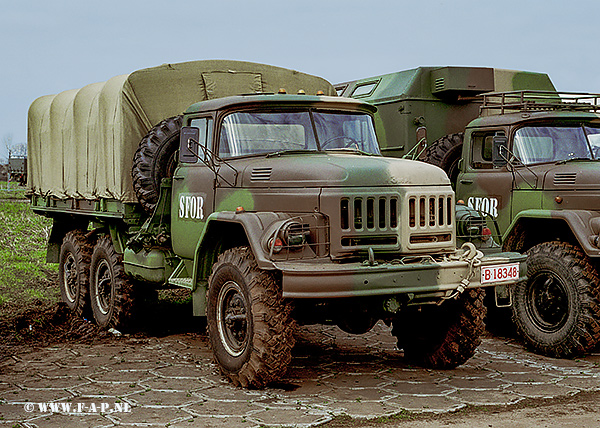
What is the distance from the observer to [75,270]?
11.4 metres

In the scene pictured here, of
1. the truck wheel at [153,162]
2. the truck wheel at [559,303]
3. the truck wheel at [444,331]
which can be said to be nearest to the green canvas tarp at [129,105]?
the truck wheel at [153,162]

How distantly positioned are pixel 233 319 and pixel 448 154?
201 inches

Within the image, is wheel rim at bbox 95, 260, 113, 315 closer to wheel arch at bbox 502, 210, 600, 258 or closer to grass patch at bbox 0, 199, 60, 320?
grass patch at bbox 0, 199, 60, 320

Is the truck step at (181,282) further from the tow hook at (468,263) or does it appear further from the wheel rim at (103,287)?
the tow hook at (468,263)

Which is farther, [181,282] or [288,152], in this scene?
[181,282]

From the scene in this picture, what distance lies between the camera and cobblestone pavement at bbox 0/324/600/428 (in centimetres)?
616

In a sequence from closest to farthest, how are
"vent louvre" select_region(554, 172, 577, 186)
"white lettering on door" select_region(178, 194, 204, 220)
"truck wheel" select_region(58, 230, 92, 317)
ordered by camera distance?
"white lettering on door" select_region(178, 194, 204, 220), "vent louvre" select_region(554, 172, 577, 186), "truck wheel" select_region(58, 230, 92, 317)

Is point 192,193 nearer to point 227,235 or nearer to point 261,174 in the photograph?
point 227,235

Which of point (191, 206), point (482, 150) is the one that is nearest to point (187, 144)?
point (191, 206)

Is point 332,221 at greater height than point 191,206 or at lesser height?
lesser

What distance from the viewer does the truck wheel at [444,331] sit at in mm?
7496

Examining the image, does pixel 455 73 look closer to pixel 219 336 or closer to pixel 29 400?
pixel 219 336

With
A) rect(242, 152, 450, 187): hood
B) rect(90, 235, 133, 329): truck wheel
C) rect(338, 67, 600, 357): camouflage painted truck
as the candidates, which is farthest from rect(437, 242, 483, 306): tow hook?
rect(90, 235, 133, 329): truck wheel

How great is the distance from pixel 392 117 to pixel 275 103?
16.7ft
